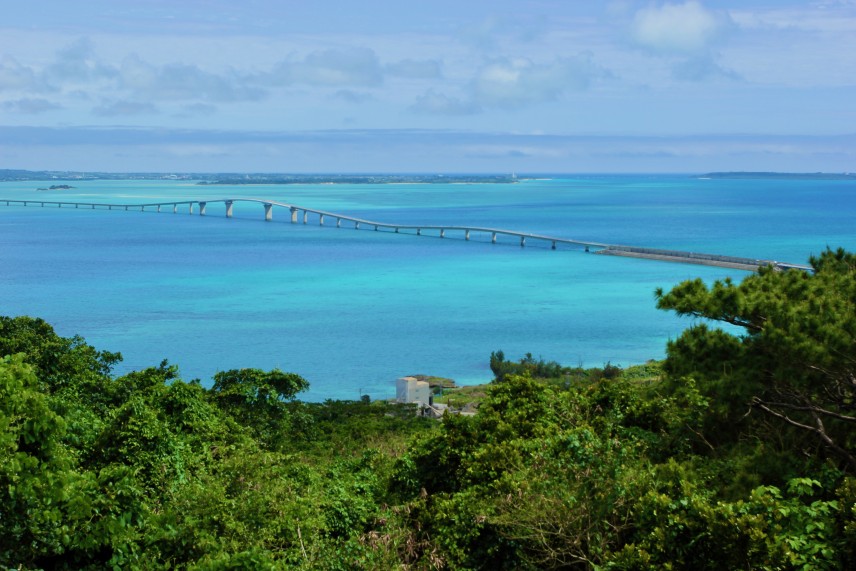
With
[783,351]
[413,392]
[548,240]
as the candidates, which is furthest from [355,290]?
[783,351]

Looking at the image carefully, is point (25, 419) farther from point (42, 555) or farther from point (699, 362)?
point (699, 362)

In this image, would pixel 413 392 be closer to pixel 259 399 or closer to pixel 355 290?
pixel 259 399

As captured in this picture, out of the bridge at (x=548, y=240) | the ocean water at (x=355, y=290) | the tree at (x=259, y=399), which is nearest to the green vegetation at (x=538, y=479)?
the tree at (x=259, y=399)

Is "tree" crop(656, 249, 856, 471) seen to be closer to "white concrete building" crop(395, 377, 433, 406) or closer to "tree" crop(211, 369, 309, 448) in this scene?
"tree" crop(211, 369, 309, 448)

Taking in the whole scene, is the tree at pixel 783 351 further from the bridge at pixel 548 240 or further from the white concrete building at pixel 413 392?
the bridge at pixel 548 240

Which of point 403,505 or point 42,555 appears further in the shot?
point 403,505

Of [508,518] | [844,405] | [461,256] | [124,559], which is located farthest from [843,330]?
[461,256]
